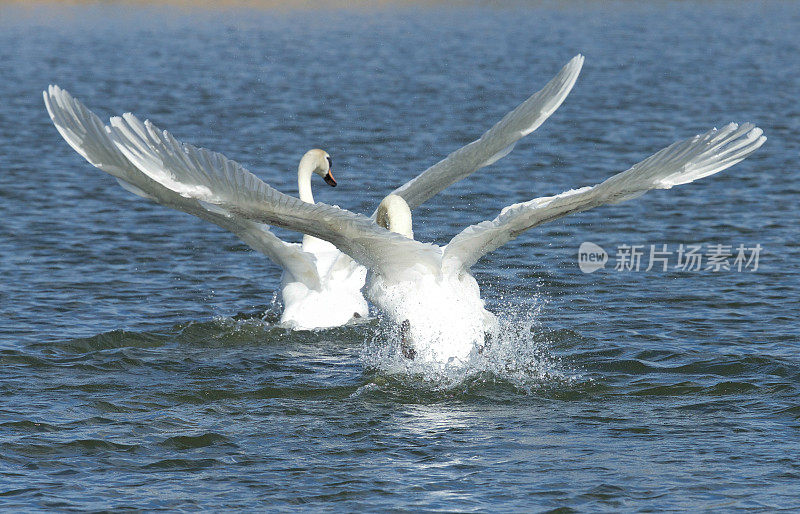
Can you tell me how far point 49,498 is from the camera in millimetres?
7074

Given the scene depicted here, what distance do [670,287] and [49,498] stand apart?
7.19 m

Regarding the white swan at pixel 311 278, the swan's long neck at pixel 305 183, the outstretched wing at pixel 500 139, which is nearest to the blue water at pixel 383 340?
the white swan at pixel 311 278

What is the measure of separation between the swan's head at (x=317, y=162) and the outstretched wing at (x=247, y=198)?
13.4ft

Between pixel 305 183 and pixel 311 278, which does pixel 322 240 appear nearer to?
pixel 311 278

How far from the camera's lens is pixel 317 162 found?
13.2m

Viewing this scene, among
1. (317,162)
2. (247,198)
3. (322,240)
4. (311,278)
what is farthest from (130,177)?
(317,162)

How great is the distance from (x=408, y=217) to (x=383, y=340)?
1.68m

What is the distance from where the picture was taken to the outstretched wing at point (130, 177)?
7680 millimetres

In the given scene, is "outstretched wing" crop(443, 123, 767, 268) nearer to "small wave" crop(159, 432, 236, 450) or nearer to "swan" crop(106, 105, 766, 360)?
"swan" crop(106, 105, 766, 360)

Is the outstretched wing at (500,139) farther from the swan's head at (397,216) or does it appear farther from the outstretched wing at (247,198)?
the outstretched wing at (247,198)

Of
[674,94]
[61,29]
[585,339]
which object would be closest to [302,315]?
[585,339]

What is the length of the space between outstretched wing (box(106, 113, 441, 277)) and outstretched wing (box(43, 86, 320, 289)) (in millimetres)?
224

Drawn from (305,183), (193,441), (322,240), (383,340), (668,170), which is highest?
(305,183)

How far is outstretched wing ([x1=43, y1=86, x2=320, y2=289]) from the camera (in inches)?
302
